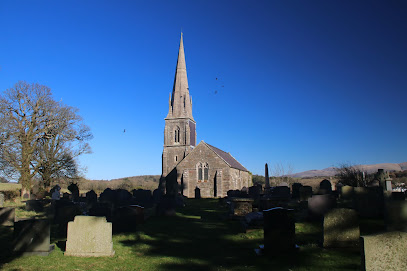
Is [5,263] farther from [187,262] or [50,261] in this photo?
[187,262]

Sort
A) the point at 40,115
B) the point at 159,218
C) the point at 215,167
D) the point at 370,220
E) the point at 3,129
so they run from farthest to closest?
the point at 215,167
the point at 40,115
the point at 3,129
the point at 159,218
the point at 370,220

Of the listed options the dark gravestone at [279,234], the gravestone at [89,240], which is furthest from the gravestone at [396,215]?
the gravestone at [89,240]

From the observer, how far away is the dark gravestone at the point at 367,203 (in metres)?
11.6

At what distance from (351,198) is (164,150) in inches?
1326

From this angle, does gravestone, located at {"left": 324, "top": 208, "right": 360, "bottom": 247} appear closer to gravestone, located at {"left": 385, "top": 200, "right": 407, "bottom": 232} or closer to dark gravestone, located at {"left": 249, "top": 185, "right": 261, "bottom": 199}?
gravestone, located at {"left": 385, "top": 200, "right": 407, "bottom": 232}

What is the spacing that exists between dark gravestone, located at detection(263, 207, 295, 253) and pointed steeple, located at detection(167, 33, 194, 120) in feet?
125

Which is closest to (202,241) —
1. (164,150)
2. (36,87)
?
(36,87)

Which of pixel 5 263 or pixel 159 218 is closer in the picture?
pixel 5 263

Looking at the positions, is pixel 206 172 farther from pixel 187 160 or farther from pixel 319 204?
pixel 319 204

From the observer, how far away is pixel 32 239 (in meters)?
7.79

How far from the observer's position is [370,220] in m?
11.0

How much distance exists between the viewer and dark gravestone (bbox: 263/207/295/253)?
762 centimetres

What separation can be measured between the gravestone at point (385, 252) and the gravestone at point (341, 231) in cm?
386

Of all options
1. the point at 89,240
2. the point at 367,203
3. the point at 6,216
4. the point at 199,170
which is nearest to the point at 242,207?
the point at 367,203
